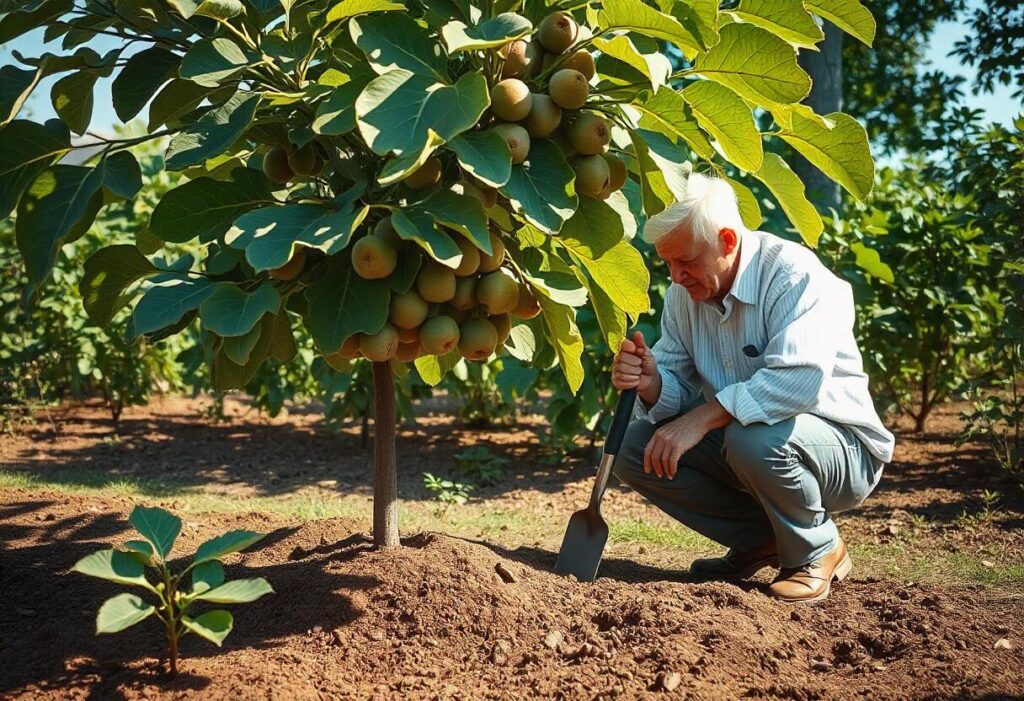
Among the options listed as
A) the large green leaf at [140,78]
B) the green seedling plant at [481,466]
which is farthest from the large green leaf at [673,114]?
the green seedling plant at [481,466]

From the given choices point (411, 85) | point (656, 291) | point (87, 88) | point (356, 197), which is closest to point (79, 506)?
point (87, 88)

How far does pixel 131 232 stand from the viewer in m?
6.99

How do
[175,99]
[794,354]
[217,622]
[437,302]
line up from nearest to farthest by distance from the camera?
[217,622] → [437,302] → [175,99] → [794,354]

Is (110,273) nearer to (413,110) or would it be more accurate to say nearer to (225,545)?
(225,545)

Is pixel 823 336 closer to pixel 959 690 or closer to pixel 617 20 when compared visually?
pixel 959 690

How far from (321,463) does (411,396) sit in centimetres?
74

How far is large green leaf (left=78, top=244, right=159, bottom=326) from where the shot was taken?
7.72 feet

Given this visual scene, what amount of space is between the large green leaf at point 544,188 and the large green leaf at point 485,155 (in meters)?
0.07

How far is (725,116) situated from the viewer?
7.02 feet

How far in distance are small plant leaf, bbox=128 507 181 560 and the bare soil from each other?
0.31 meters

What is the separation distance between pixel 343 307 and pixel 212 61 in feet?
2.06

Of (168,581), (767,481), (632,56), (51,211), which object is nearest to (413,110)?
(632,56)

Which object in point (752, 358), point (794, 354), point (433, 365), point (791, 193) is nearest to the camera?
point (791, 193)

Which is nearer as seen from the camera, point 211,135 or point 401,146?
point 401,146
